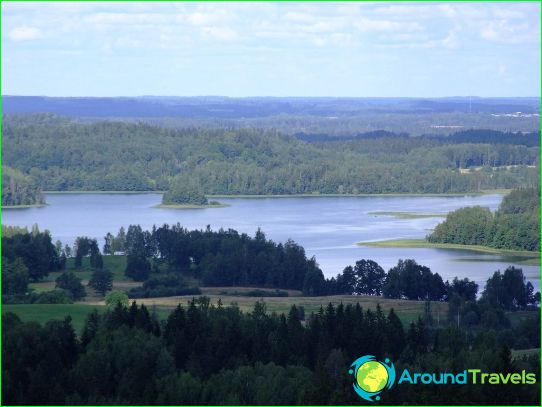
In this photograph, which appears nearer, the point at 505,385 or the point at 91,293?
the point at 505,385

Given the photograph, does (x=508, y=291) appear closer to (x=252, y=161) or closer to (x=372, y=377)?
(x=372, y=377)

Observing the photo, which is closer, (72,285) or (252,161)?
(72,285)

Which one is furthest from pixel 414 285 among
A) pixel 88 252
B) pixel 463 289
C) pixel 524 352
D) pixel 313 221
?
pixel 313 221

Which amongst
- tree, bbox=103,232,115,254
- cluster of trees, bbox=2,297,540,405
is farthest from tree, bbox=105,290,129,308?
tree, bbox=103,232,115,254

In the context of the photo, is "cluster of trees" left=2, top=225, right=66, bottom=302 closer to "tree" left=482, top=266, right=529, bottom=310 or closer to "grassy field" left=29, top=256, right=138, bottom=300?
"grassy field" left=29, top=256, right=138, bottom=300

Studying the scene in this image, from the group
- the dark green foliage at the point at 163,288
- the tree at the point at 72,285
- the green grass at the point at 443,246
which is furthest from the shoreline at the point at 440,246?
the tree at the point at 72,285

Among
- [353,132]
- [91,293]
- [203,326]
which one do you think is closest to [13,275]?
[91,293]

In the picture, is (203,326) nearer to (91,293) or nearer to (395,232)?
(91,293)
